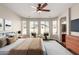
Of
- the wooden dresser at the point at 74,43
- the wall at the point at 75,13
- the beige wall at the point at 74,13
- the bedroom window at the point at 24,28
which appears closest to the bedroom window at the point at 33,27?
the bedroom window at the point at 24,28

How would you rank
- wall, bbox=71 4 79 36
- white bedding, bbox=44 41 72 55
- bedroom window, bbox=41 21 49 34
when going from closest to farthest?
bedroom window, bbox=41 21 49 34 < white bedding, bbox=44 41 72 55 < wall, bbox=71 4 79 36

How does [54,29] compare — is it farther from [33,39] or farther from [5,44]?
[5,44]

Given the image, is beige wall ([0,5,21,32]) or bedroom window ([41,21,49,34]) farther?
beige wall ([0,5,21,32])

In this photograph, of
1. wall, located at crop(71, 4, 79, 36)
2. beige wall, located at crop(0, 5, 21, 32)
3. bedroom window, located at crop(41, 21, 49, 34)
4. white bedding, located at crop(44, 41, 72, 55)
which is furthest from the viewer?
wall, located at crop(71, 4, 79, 36)

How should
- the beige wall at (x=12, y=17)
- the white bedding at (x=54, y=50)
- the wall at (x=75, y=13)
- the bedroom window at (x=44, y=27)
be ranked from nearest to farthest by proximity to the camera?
the bedroom window at (x=44, y=27)
the white bedding at (x=54, y=50)
the beige wall at (x=12, y=17)
the wall at (x=75, y=13)

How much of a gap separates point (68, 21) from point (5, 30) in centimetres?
201

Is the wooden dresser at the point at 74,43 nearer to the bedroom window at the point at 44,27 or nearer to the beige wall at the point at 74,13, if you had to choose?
the beige wall at the point at 74,13

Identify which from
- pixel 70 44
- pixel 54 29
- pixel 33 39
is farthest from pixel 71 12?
pixel 33 39

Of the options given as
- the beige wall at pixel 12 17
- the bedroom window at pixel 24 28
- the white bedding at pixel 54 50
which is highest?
the beige wall at pixel 12 17

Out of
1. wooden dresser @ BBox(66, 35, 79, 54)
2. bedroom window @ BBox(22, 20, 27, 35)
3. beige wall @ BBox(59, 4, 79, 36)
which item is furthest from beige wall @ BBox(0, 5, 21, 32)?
wooden dresser @ BBox(66, 35, 79, 54)

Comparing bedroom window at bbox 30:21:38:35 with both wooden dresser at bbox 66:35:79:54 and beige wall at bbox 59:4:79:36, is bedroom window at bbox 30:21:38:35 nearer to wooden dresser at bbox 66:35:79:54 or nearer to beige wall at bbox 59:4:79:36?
beige wall at bbox 59:4:79:36

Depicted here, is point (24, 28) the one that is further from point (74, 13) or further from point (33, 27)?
point (74, 13)

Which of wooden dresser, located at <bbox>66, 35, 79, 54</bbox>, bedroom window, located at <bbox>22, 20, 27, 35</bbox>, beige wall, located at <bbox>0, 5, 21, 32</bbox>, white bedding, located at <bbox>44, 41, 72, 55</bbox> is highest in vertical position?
beige wall, located at <bbox>0, 5, 21, 32</bbox>

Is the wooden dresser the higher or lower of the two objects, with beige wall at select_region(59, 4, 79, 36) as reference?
lower
